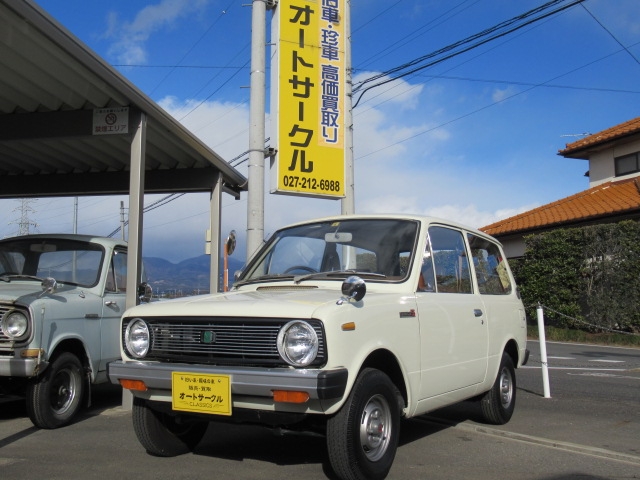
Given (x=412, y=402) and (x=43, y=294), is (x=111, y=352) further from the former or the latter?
(x=412, y=402)

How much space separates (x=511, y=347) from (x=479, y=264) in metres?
1.06

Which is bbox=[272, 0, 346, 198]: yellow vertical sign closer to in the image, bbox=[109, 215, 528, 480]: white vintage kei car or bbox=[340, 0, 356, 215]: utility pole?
bbox=[340, 0, 356, 215]: utility pole

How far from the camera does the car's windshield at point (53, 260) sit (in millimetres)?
7145

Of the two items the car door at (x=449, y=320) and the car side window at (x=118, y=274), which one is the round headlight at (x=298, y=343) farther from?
the car side window at (x=118, y=274)

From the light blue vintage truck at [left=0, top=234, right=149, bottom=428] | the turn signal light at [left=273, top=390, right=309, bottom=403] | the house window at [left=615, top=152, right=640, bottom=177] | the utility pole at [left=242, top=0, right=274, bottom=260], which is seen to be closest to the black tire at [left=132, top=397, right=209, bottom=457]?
the turn signal light at [left=273, top=390, right=309, bottom=403]

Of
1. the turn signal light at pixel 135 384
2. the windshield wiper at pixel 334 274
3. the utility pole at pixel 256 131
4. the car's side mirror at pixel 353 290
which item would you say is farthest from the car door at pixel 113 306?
the car's side mirror at pixel 353 290

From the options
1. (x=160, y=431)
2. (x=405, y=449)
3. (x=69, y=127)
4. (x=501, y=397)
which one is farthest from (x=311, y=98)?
(x=160, y=431)

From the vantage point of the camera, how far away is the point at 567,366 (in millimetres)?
11438

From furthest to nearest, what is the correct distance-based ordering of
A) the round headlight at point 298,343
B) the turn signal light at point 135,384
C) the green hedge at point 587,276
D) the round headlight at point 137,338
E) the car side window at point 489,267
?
the green hedge at point 587,276
the car side window at point 489,267
the round headlight at point 137,338
the turn signal light at point 135,384
the round headlight at point 298,343

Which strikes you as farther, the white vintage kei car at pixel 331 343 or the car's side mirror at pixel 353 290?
the car's side mirror at pixel 353 290

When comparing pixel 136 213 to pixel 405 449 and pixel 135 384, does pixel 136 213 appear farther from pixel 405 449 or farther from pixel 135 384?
pixel 405 449

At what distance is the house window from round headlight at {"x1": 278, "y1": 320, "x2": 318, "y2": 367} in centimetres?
2293

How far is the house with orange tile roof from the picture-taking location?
70.4 feet

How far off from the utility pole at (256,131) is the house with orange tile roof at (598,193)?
15159 mm
